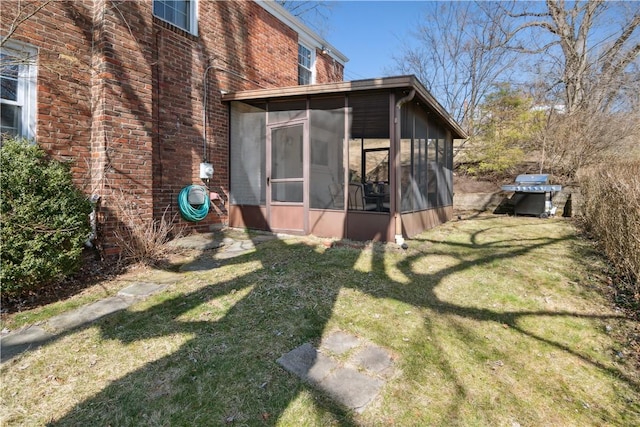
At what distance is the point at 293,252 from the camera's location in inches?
197

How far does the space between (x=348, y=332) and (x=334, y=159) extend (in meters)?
3.63

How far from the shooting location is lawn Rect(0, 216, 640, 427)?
201cm

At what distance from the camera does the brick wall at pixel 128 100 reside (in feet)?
14.8

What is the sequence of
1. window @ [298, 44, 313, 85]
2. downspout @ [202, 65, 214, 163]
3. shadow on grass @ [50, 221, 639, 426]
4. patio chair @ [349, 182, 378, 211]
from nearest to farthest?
shadow on grass @ [50, 221, 639, 426] < patio chair @ [349, 182, 378, 211] < downspout @ [202, 65, 214, 163] < window @ [298, 44, 313, 85]

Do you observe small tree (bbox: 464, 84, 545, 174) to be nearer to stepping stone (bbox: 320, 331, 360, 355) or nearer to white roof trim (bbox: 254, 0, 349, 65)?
white roof trim (bbox: 254, 0, 349, 65)

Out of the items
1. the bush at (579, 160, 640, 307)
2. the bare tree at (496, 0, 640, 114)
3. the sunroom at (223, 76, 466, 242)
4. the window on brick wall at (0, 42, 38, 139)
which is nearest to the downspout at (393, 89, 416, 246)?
the sunroom at (223, 76, 466, 242)

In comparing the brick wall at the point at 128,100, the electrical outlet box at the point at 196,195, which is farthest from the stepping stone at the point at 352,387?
the electrical outlet box at the point at 196,195

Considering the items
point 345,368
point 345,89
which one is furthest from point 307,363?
point 345,89

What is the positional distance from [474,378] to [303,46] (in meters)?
10.1

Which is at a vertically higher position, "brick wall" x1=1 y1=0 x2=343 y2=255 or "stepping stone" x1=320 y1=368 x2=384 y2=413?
"brick wall" x1=1 y1=0 x2=343 y2=255

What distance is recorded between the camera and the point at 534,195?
9609 millimetres

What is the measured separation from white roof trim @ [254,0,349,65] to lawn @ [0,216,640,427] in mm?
6861

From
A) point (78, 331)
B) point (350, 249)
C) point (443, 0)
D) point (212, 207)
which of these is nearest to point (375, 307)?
point (350, 249)

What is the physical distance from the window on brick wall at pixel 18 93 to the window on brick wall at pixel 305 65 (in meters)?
6.85
